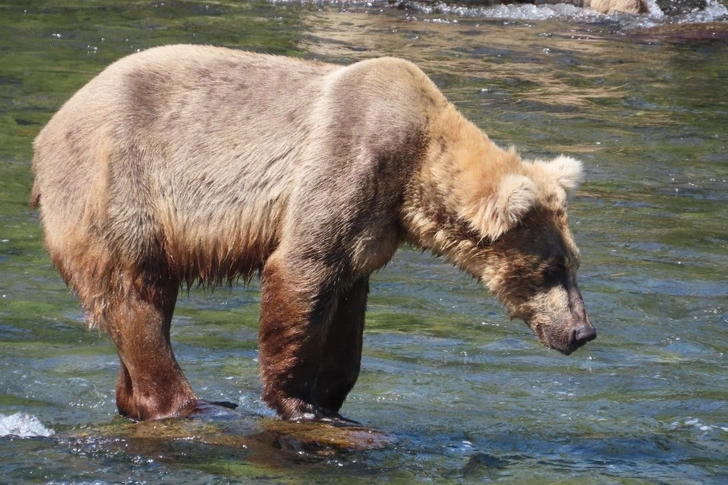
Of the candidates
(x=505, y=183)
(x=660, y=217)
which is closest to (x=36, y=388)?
(x=505, y=183)

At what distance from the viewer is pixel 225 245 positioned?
6289mm

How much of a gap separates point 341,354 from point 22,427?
160 centimetres

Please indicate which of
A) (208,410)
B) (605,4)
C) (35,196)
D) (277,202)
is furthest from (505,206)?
(605,4)

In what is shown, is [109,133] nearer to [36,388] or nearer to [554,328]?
[36,388]

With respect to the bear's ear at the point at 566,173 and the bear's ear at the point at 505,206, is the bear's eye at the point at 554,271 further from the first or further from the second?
the bear's ear at the point at 566,173

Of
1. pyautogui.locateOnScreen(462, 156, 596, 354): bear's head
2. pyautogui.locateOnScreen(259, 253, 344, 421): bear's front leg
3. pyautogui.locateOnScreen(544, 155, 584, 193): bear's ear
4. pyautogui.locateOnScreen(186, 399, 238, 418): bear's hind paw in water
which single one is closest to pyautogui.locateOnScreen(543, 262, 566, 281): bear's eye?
pyautogui.locateOnScreen(462, 156, 596, 354): bear's head

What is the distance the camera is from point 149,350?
20.3 feet

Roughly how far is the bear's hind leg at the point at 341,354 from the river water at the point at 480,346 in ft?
0.85

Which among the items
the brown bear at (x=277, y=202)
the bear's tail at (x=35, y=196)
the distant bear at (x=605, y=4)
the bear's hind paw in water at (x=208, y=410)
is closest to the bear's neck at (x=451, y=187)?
the brown bear at (x=277, y=202)

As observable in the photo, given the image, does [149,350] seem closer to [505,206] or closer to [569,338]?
[505,206]

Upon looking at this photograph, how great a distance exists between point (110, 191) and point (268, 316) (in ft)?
3.05

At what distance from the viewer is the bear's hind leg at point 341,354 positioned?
6.62 meters

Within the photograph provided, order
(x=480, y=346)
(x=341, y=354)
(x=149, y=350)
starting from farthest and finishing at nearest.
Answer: (x=480, y=346), (x=341, y=354), (x=149, y=350)

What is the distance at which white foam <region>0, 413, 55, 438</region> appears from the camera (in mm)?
6145
